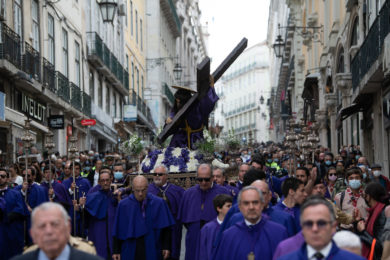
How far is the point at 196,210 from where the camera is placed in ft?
36.4

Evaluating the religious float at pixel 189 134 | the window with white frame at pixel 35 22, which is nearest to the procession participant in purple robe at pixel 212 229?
the religious float at pixel 189 134

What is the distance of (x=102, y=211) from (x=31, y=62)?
12547 mm

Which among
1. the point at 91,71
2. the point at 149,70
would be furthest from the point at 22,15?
the point at 149,70

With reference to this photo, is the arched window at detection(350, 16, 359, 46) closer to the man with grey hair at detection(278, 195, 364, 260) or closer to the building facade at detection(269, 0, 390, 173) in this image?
the building facade at detection(269, 0, 390, 173)

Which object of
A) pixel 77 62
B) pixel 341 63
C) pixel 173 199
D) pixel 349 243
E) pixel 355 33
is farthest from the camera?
pixel 77 62

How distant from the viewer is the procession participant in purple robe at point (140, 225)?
33.5 ft

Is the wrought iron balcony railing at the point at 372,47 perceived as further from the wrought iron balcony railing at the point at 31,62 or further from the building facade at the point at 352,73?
the wrought iron balcony railing at the point at 31,62

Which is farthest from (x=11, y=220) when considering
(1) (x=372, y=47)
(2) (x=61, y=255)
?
(1) (x=372, y=47)

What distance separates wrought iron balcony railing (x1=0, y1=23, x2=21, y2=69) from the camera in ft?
66.7

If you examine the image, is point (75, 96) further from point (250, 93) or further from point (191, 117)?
point (250, 93)

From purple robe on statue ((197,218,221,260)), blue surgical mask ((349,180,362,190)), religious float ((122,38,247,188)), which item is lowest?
purple robe on statue ((197,218,221,260))

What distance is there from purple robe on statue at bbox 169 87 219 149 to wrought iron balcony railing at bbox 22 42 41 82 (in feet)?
27.2

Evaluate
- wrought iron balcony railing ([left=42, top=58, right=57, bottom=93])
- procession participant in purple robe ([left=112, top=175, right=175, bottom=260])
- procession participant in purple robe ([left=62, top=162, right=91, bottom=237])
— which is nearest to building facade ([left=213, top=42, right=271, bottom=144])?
wrought iron balcony railing ([left=42, top=58, right=57, bottom=93])

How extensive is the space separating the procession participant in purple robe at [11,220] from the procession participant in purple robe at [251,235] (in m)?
6.04
